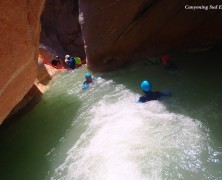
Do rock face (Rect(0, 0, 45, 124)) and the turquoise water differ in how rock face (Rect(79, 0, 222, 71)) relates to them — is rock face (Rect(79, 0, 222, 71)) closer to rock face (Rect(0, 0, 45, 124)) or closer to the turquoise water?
the turquoise water

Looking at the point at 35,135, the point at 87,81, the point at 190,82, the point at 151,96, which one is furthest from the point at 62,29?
the point at 151,96

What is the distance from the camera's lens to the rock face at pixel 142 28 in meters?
11.8

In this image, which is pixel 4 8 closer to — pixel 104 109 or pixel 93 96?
pixel 104 109

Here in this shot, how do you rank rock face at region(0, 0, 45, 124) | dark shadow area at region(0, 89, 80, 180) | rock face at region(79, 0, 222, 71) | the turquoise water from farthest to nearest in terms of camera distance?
1. rock face at region(79, 0, 222, 71)
2. dark shadow area at region(0, 89, 80, 180)
3. the turquoise water
4. rock face at region(0, 0, 45, 124)

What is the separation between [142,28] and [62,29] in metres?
9.07

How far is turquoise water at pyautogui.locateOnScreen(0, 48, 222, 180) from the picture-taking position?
6496 millimetres

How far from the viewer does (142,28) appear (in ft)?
40.7

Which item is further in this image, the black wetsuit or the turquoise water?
the black wetsuit

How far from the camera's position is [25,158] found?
841 cm

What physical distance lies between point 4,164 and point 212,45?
8998 mm

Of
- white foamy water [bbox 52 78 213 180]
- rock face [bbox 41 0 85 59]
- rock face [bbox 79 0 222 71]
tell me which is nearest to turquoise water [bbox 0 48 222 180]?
white foamy water [bbox 52 78 213 180]

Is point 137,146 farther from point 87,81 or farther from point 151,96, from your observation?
point 87,81

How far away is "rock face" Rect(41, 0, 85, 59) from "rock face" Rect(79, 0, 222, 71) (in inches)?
236

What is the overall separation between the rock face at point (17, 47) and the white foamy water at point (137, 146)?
96.3 inches
